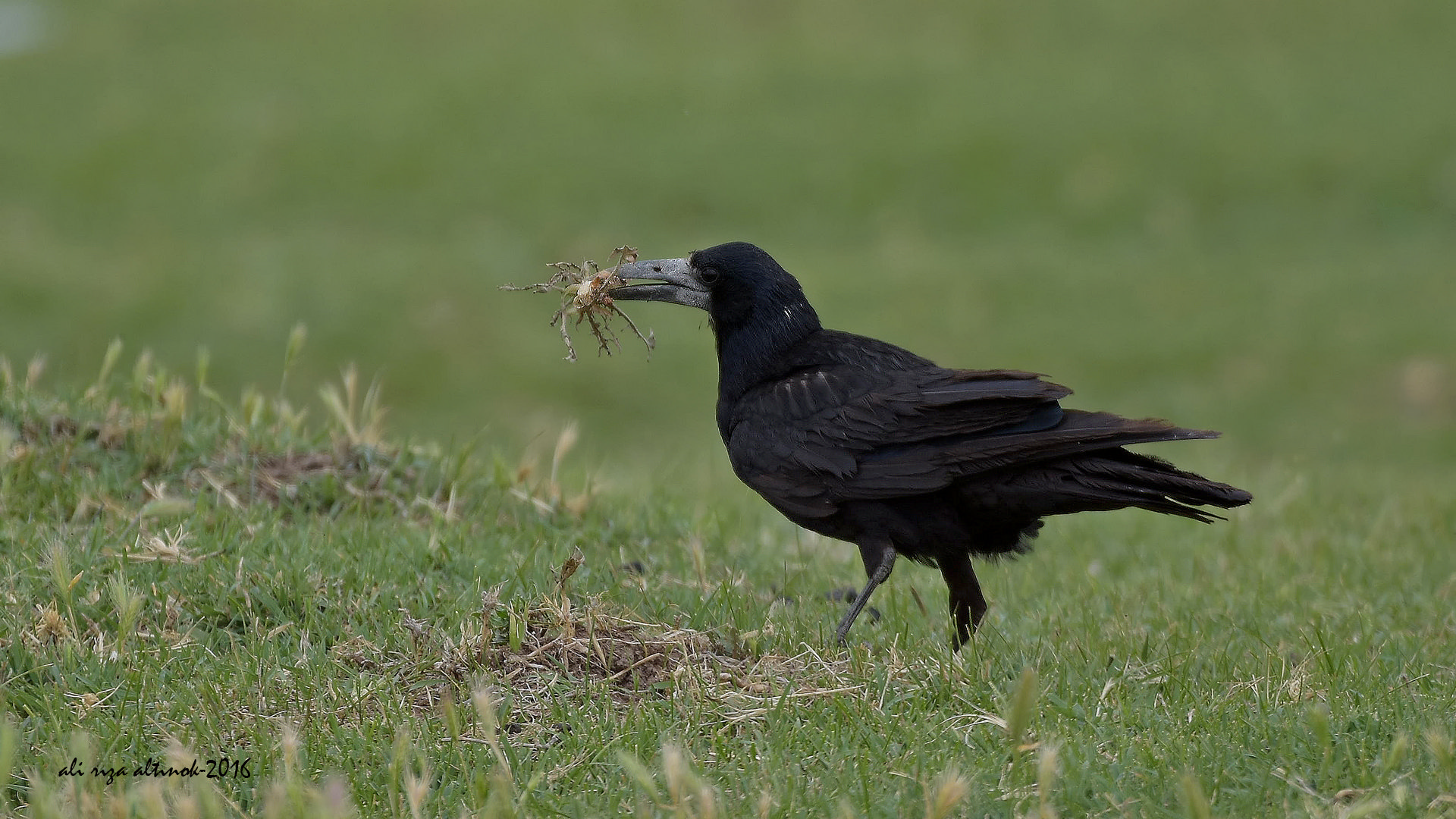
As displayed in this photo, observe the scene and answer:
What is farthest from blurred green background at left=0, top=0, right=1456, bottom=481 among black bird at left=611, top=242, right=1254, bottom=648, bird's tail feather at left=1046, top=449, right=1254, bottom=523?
bird's tail feather at left=1046, top=449, right=1254, bottom=523

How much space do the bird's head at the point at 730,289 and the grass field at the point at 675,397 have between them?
38.1 inches

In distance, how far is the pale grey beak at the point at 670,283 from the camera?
18.8 feet

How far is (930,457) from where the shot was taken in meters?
4.93

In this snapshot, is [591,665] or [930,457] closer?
[591,665]

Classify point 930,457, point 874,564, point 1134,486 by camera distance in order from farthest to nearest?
1. point 874,564
2. point 930,457
3. point 1134,486

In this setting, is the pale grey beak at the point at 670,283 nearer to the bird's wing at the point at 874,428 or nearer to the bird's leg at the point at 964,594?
the bird's wing at the point at 874,428

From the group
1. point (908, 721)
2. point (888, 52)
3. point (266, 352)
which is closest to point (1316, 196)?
point (888, 52)

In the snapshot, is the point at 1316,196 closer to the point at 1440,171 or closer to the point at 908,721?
the point at 1440,171

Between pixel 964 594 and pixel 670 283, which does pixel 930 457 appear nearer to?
pixel 964 594

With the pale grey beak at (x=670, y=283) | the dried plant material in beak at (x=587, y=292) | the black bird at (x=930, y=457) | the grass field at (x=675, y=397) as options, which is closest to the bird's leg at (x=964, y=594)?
the black bird at (x=930, y=457)

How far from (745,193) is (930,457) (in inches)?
526

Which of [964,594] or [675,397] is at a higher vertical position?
[675,397]

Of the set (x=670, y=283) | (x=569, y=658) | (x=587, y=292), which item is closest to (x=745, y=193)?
(x=670, y=283)

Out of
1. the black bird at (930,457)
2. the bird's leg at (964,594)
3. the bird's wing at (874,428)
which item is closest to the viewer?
the black bird at (930,457)
